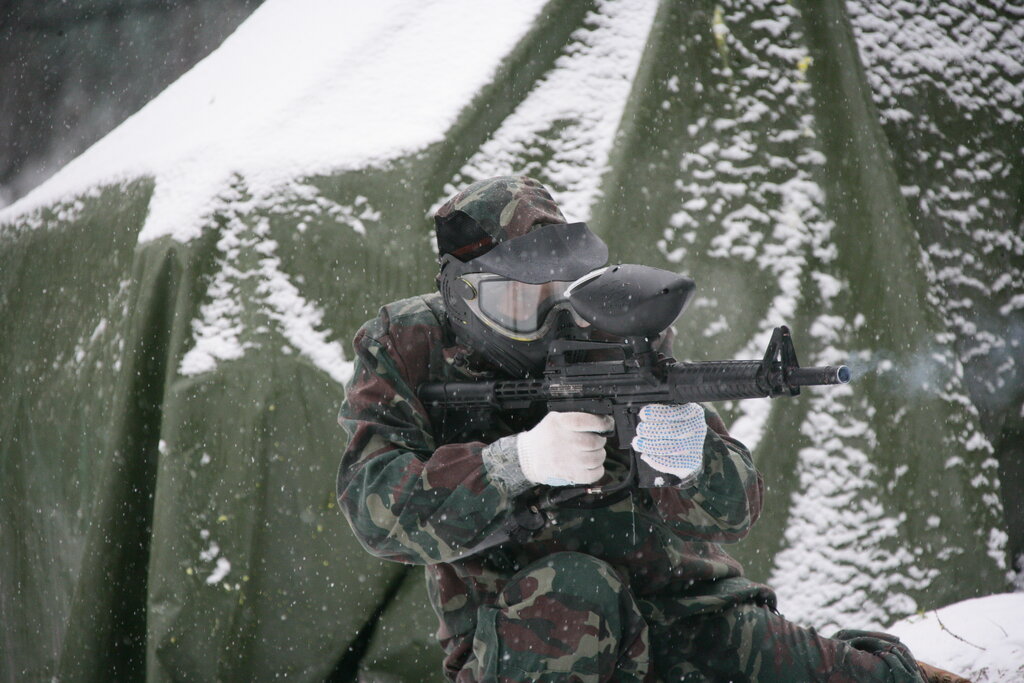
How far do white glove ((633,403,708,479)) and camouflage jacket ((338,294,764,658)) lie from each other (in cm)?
13

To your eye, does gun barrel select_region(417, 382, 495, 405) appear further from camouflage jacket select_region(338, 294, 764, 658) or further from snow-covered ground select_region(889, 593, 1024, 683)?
snow-covered ground select_region(889, 593, 1024, 683)

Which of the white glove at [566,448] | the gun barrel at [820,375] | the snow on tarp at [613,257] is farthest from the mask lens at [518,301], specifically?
the snow on tarp at [613,257]

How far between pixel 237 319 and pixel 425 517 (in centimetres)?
107

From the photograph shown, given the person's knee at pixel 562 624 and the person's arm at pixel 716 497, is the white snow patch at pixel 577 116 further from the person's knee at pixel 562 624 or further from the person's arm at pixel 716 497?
the person's knee at pixel 562 624

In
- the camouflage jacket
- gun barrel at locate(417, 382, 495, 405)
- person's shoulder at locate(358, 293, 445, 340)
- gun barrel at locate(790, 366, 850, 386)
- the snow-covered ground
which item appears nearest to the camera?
gun barrel at locate(790, 366, 850, 386)

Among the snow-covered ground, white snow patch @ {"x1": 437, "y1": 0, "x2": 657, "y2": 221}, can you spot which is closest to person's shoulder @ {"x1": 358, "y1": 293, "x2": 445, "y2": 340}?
white snow patch @ {"x1": 437, "y1": 0, "x2": 657, "y2": 221}

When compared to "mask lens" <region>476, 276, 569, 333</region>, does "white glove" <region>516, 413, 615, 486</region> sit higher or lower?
lower

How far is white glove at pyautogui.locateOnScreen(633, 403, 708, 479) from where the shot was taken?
145cm

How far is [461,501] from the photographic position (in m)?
1.55

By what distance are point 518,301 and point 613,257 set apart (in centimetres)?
78

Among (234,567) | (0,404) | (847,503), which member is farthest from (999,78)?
(0,404)

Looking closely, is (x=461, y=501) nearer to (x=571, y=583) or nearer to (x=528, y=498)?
(x=528, y=498)

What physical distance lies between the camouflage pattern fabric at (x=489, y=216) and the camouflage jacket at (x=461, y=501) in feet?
0.55

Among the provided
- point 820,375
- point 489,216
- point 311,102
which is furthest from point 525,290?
point 311,102
